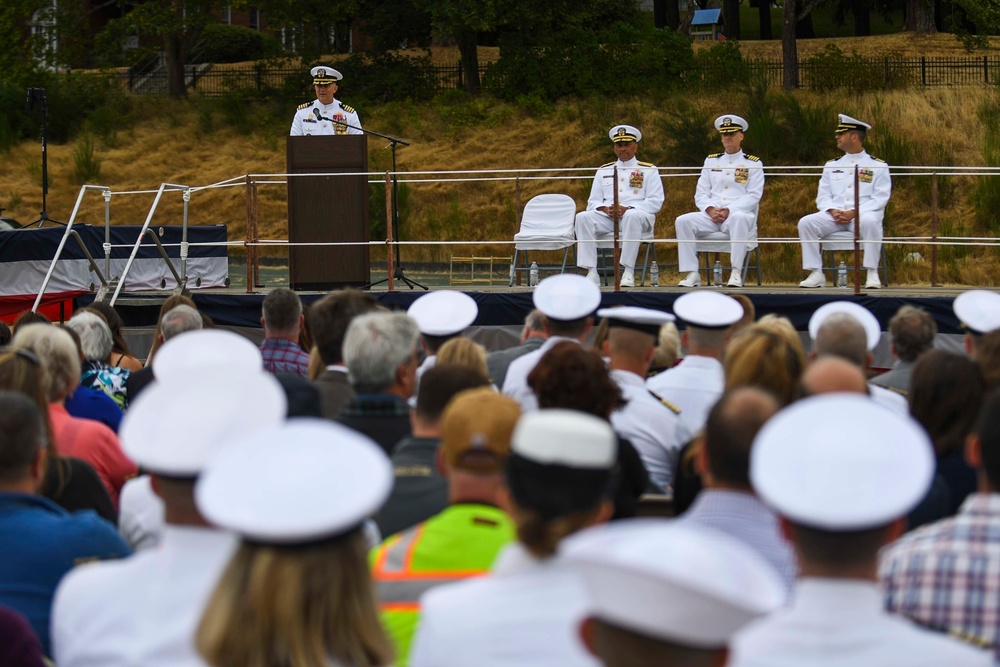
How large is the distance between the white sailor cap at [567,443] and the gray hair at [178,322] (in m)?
3.91

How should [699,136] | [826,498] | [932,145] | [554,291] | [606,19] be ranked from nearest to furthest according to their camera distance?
[826,498] → [554,291] → [932,145] → [699,136] → [606,19]

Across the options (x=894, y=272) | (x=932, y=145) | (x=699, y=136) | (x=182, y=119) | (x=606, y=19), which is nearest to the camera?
(x=894, y=272)

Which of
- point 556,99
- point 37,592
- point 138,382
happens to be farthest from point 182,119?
point 37,592

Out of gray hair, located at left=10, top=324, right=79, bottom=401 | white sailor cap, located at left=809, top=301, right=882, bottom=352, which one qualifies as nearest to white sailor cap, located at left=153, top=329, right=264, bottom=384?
gray hair, located at left=10, top=324, right=79, bottom=401

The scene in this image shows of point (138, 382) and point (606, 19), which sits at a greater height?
point (606, 19)

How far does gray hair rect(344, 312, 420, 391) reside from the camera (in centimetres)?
428

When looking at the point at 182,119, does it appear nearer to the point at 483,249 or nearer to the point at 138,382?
the point at 483,249

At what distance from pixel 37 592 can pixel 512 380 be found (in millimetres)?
2358

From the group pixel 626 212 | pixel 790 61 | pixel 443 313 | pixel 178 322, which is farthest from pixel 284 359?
pixel 790 61

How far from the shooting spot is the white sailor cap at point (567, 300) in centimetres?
539

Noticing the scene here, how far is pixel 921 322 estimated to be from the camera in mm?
5406

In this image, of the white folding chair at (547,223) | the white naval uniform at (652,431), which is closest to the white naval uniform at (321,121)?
the white folding chair at (547,223)

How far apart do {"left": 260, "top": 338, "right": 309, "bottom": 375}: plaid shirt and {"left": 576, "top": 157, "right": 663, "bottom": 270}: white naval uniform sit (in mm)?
5423

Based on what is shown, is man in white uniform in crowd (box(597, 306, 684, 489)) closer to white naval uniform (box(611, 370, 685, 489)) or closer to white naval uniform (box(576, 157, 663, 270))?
white naval uniform (box(611, 370, 685, 489))
